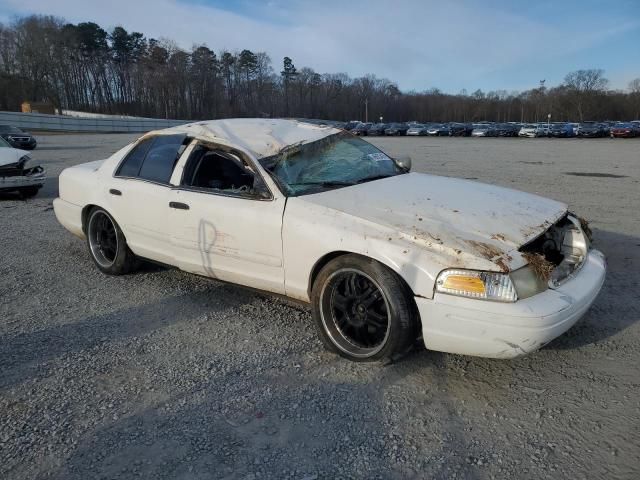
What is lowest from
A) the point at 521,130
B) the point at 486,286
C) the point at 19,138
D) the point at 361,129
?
the point at 486,286

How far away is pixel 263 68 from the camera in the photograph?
113 m

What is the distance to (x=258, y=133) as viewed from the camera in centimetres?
422

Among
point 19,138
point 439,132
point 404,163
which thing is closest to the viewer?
point 404,163

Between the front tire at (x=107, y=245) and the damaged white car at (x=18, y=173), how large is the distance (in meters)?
5.61

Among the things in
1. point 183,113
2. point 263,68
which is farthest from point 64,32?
point 263,68

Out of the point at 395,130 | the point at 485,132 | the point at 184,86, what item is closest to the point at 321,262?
the point at 485,132

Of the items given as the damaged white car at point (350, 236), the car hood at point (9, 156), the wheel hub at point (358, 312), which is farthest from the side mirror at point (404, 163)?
the car hood at point (9, 156)

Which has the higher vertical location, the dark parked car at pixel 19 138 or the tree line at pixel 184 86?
the tree line at pixel 184 86

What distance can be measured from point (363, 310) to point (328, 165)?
140 centimetres

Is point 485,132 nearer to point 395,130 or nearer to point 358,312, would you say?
point 395,130

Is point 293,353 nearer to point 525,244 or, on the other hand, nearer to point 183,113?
point 525,244

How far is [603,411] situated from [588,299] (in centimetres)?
68

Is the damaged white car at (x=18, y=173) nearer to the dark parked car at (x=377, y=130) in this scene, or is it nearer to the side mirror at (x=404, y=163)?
the side mirror at (x=404, y=163)

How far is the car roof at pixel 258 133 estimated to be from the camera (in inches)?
156
